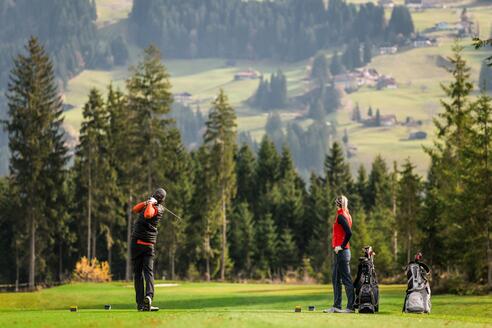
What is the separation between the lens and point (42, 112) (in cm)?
8244

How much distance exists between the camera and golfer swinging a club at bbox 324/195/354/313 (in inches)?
1049

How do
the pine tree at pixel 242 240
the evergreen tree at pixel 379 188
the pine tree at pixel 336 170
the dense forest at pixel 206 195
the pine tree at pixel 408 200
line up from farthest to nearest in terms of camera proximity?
the pine tree at pixel 336 170 → the evergreen tree at pixel 379 188 → the pine tree at pixel 242 240 → the pine tree at pixel 408 200 → the dense forest at pixel 206 195

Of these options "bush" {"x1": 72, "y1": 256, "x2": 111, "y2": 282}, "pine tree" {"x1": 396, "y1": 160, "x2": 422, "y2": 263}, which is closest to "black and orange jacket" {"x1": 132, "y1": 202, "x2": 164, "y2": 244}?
"pine tree" {"x1": 396, "y1": 160, "x2": 422, "y2": 263}

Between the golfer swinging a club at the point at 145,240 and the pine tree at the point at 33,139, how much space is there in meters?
55.7

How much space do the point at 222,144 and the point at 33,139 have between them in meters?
19.6

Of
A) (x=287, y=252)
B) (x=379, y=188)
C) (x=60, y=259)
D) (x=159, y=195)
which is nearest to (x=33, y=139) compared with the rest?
(x=60, y=259)

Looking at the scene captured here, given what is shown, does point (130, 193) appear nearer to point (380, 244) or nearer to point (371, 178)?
point (380, 244)

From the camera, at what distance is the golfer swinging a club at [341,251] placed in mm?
26641

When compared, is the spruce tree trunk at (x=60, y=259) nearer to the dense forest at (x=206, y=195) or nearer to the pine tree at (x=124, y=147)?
the dense forest at (x=206, y=195)

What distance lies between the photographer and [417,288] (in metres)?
27.6

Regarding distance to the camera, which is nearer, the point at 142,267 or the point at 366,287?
the point at 142,267

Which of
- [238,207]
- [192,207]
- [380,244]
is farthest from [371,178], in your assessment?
[380,244]

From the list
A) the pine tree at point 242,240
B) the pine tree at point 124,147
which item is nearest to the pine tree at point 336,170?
the pine tree at point 242,240

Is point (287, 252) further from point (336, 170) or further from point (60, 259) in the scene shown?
point (60, 259)
